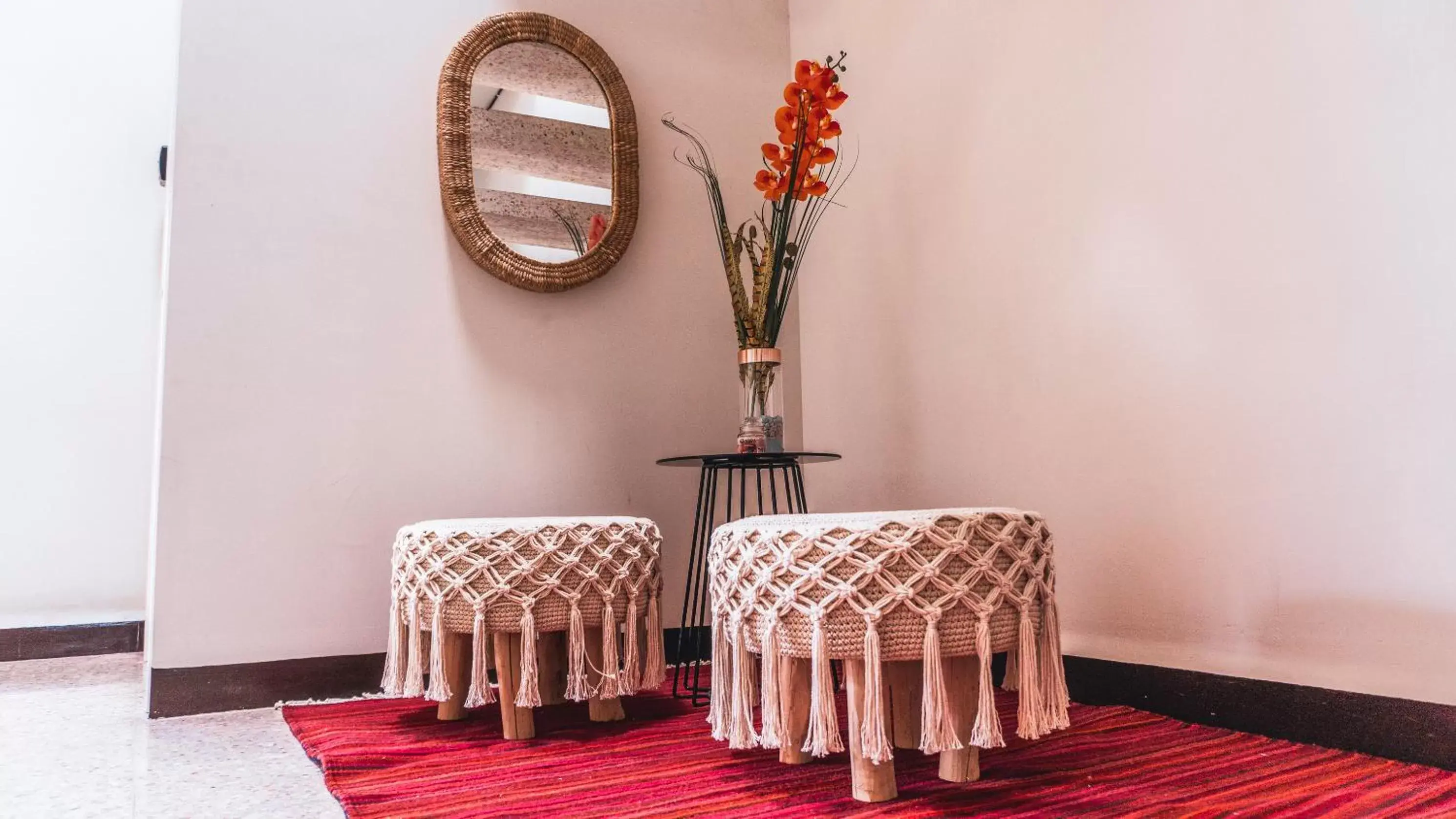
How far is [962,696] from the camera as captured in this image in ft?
3.59

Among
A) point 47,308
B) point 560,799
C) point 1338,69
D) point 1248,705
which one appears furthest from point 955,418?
point 47,308

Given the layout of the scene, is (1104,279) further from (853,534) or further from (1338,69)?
(853,534)

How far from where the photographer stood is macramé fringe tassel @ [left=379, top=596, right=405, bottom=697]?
5.16ft

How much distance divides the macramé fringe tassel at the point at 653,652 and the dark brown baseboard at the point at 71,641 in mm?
1936

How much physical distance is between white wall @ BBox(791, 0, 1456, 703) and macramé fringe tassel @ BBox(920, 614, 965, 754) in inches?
26.6

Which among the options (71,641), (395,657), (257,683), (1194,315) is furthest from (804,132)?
(71,641)

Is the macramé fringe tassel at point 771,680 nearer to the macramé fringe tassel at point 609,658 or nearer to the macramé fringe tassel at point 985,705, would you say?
the macramé fringe tassel at point 985,705

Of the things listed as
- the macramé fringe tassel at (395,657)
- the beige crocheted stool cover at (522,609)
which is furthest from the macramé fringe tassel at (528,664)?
the macramé fringe tassel at (395,657)

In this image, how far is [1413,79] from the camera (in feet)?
4.09

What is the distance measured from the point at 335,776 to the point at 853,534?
78cm

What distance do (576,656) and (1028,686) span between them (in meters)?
0.74

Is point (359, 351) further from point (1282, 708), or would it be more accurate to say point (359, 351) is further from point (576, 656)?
point (1282, 708)

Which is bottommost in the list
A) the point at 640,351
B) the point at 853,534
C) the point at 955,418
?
the point at 853,534

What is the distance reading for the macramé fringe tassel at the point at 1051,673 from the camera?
42.8 inches
